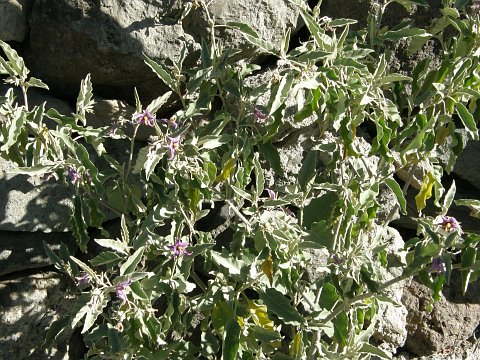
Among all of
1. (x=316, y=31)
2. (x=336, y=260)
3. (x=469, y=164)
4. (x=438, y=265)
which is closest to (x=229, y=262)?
(x=336, y=260)

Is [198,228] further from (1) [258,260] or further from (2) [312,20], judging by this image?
(2) [312,20]

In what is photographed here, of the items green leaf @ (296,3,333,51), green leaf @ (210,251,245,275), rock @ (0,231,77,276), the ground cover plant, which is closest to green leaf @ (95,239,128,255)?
the ground cover plant

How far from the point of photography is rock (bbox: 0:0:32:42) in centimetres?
232

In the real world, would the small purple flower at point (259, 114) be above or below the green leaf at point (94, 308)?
above

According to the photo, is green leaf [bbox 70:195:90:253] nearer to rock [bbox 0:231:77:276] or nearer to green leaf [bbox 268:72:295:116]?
rock [bbox 0:231:77:276]

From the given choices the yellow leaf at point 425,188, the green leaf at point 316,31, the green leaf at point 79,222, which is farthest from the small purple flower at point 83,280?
the yellow leaf at point 425,188

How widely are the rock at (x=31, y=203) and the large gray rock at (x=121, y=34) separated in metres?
0.34

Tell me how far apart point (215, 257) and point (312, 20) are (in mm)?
679

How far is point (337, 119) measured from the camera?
1.90 metres

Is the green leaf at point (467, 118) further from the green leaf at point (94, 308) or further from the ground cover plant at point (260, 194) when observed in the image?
the green leaf at point (94, 308)

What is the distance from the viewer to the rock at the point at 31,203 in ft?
7.79

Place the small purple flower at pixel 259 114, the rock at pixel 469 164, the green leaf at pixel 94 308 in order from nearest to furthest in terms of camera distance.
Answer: the green leaf at pixel 94 308 → the small purple flower at pixel 259 114 → the rock at pixel 469 164

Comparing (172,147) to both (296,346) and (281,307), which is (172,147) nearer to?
(281,307)

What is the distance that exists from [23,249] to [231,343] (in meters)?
0.87
